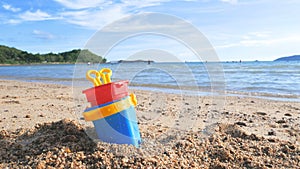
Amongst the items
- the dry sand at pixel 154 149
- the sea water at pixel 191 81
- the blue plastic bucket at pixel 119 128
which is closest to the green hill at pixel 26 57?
the sea water at pixel 191 81

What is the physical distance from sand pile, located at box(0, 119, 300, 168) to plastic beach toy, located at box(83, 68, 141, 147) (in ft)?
0.41

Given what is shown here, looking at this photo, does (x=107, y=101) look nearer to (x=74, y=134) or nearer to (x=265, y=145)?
(x=74, y=134)

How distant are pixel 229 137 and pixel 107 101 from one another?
5.60ft

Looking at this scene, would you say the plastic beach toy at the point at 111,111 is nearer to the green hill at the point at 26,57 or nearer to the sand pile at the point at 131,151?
the sand pile at the point at 131,151

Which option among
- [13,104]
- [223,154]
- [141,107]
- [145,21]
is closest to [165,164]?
[223,154]

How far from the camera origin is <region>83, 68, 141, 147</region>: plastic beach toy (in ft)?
8.37

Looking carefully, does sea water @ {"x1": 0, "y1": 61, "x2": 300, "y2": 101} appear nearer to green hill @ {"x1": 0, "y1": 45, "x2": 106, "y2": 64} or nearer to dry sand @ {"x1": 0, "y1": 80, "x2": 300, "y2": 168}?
dry sand @ {"x1": 0, "y1": 80, "x2": 300, "y2": 168}

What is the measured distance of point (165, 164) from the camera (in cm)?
251

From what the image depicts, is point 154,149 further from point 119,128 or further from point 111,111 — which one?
point 111,111

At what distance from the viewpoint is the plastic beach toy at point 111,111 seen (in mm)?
2551

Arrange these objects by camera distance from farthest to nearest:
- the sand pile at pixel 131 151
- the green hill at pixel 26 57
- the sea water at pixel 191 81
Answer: the green hill at pixel 26 57 < the sea water at pixel 191 81 < the sand pile at pixel 131 151

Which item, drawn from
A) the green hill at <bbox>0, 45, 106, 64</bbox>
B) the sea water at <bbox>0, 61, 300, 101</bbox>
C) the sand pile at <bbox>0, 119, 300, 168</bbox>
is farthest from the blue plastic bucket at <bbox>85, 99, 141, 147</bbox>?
the green hill at <bbox>0, 45, 106, 64</bbox>

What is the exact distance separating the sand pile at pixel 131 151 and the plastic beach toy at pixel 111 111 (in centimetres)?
13

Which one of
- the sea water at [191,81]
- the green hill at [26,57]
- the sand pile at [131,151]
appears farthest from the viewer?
the green hill at [26,57]
